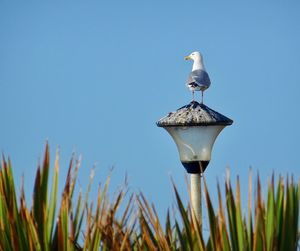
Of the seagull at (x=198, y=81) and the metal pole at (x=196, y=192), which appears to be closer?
the metal pole at (x=196, y=192)

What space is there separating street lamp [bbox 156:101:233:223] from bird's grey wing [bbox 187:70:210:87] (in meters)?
1.13

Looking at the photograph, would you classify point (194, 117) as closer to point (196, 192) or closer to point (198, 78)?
point (196, 192)

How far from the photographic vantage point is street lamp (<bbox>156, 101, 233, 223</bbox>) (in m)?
6.91

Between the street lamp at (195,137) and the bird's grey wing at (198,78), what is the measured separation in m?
1.13

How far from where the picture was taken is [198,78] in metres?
8.27

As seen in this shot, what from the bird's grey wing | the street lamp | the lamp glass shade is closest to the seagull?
the bird's grey wing

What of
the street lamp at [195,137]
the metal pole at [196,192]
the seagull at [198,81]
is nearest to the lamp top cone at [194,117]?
the street lamp at [195,137]

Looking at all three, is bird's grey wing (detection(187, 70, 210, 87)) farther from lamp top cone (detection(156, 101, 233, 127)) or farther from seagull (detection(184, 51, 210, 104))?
lamp top cone (detection(156, 101, 233, 127))

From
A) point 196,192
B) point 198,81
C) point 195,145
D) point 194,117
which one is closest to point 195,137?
point 195,145

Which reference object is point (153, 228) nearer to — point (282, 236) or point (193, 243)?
point (193, 243)

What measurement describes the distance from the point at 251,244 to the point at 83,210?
1.45 m

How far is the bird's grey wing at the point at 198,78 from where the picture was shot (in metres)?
8.19

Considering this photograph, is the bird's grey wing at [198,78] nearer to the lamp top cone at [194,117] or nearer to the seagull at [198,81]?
the seagull at [198,81]

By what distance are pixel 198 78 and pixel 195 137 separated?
58.0 inches
